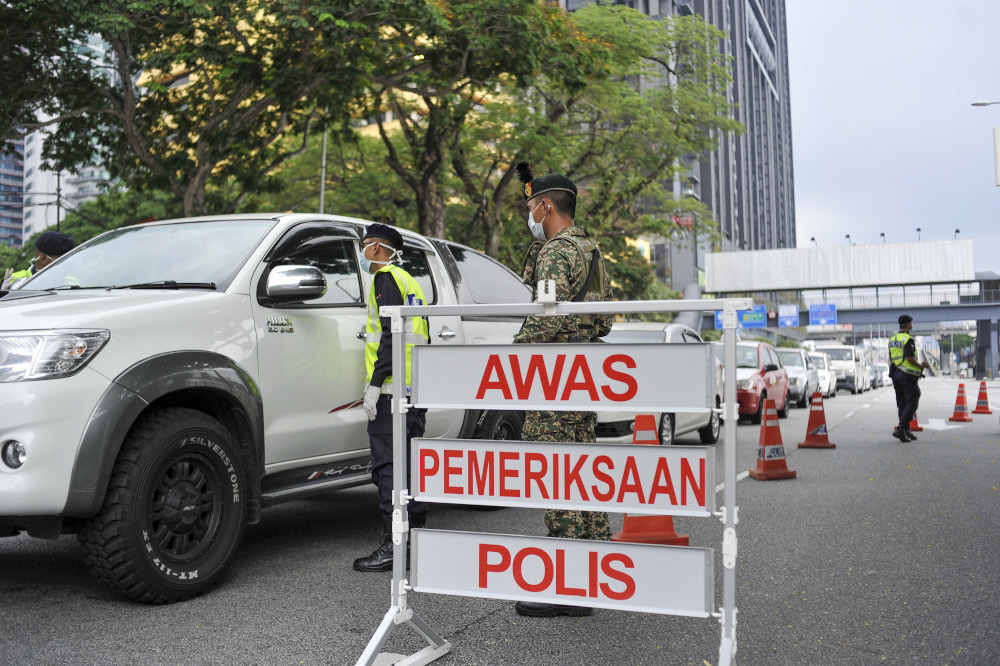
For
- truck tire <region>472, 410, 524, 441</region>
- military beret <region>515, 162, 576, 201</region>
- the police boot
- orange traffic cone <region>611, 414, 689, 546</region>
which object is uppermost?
military beret <region>515, 162, 576, 201</region>

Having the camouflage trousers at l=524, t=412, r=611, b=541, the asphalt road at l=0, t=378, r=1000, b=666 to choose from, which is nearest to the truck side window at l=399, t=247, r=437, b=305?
the asphalt road at l=0, t=378, r=1000, b=666

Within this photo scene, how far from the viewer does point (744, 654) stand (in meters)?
3.92

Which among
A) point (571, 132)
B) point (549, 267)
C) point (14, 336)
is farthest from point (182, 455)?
point (571, 132)

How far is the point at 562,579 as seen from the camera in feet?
11.8

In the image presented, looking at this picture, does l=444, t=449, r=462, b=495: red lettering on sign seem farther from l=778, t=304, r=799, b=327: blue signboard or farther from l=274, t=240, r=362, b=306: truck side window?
l=778, t=304, r=799, b=327: blue signboard

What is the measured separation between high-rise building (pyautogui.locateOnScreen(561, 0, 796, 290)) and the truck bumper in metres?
54.7

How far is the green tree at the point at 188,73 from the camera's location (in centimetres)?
1302

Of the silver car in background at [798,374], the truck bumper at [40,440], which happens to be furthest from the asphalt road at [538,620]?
the silver car in background at [798,374]

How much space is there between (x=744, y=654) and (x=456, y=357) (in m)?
1.69

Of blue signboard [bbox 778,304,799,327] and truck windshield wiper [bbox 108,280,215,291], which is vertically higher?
blue signboard [bbox 778,304,799,327]

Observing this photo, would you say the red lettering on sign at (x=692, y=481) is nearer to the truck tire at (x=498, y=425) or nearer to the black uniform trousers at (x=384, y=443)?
the black uniform trousers at (x=384, y=443)

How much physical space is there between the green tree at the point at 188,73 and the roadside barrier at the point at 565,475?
10.2 metres

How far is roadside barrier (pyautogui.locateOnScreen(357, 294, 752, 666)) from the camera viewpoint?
339 cm

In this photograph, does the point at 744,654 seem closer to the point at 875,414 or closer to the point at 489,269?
the point at 489,269
